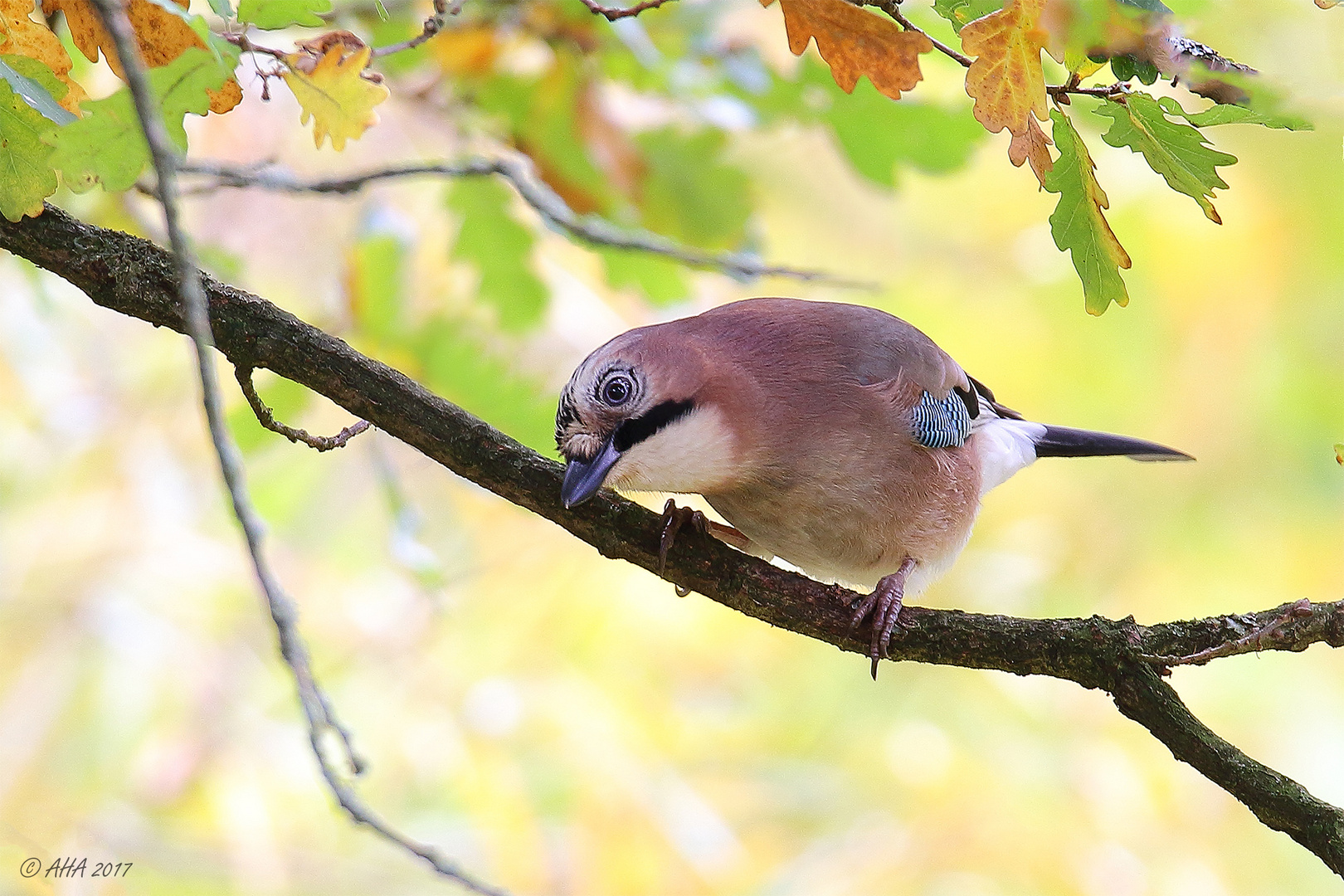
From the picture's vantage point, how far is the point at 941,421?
2777 mm

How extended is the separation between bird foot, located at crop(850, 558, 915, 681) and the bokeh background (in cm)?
154

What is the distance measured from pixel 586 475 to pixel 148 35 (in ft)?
3.15

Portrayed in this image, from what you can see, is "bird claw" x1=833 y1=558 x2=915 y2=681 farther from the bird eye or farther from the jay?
the bird eye

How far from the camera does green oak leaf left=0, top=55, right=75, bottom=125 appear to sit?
1.39 m

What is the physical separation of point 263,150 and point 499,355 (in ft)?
7.93

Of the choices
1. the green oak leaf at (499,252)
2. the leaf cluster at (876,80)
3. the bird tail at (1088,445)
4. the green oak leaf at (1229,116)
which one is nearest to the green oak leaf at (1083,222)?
the leaf cluster at (876,80)

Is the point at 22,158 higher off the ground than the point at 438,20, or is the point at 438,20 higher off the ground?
the point at 438,20

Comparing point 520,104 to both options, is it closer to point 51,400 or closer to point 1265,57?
point 1265,57

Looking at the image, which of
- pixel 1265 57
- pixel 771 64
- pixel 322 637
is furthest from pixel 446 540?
pixel 1265 57

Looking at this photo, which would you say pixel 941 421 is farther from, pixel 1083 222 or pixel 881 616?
pixel 1083 222

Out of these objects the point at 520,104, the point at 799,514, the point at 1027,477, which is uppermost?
the point at 520,104

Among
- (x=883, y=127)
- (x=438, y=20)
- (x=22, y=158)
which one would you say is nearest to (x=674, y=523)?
(x=438, y=20)

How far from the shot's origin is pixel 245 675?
4.94 meters

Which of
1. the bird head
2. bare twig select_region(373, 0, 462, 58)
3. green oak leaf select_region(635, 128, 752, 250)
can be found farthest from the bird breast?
green oak leaf select_region(635, 128, 752, 250)
